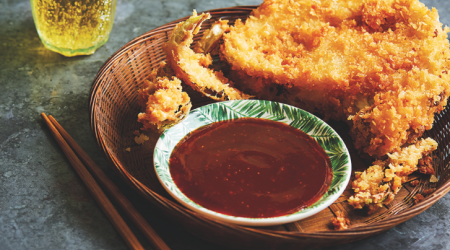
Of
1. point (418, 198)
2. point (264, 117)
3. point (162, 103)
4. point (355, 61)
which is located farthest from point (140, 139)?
point (418, 198)

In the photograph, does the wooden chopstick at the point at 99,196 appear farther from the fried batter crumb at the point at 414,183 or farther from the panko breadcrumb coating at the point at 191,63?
the fried batter crumb at the point at 414,183

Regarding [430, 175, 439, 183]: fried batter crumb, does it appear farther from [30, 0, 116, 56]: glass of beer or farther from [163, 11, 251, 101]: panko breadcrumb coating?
[30, 0, 116, 56]: glass of beer

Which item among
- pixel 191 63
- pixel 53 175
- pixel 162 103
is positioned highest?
pixel 191 63

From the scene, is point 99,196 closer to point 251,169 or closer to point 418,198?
point 251,169

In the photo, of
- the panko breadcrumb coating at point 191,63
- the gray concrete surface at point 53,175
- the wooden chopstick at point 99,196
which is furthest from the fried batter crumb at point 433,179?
the wooden chopstick at point 99,196

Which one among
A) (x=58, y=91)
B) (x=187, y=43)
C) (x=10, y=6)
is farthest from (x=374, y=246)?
(x=10, y=6)

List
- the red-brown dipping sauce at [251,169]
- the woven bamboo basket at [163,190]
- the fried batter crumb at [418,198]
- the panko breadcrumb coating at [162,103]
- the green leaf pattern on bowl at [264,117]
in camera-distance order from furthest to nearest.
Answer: the panko breadcrumb coating at [162,103] < the fried batter crumb at [418,198] < the green leaf pattern on bowl at [264,117] < the red-brown dipping sauce at [251,169] < the woven bamboo basket at [163,190]

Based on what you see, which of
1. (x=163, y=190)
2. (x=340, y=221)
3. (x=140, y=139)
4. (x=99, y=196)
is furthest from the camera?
(x=140, y=139)

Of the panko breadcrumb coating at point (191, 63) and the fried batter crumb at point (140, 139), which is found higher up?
the panko breadcrumb coating at point (191, 63)
